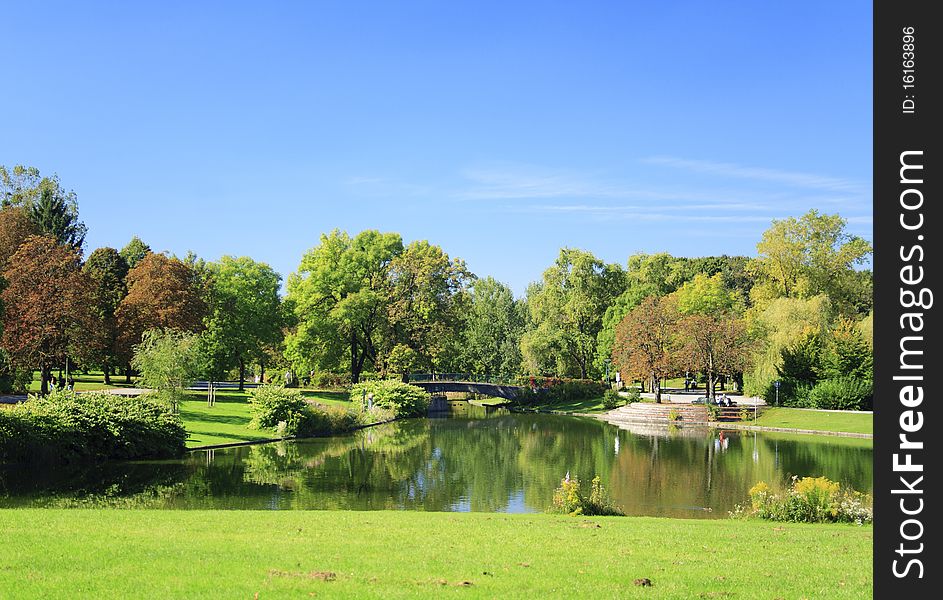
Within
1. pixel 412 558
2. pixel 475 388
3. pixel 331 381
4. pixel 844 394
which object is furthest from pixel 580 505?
pixel 475 388

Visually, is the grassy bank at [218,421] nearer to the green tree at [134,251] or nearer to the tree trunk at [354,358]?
the tree trunk at [354,358]

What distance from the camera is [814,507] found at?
1864 cm

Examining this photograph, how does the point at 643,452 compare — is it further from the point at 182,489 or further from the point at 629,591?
the point at 629,591

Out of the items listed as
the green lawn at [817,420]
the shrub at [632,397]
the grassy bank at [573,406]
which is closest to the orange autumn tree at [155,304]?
the grassy bank at [573,406]

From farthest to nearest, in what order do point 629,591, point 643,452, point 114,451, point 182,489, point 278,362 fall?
point 278,362 < point 643,452 < point 114,451 < point 182,489 < point 629,591

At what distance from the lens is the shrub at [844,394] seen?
5088 centimetres

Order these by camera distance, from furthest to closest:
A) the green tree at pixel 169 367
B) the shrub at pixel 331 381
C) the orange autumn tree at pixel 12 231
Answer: the shrub at pixel 331 381, the orange autumn tree at pixel 12 231, the green tree at pixel 169 367

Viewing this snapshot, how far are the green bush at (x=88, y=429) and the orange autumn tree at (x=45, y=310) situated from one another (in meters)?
10.8

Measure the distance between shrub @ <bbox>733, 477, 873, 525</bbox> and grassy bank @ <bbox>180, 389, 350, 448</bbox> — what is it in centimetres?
2412

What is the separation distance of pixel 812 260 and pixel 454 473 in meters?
44.0

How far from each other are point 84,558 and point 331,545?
11.4ft
